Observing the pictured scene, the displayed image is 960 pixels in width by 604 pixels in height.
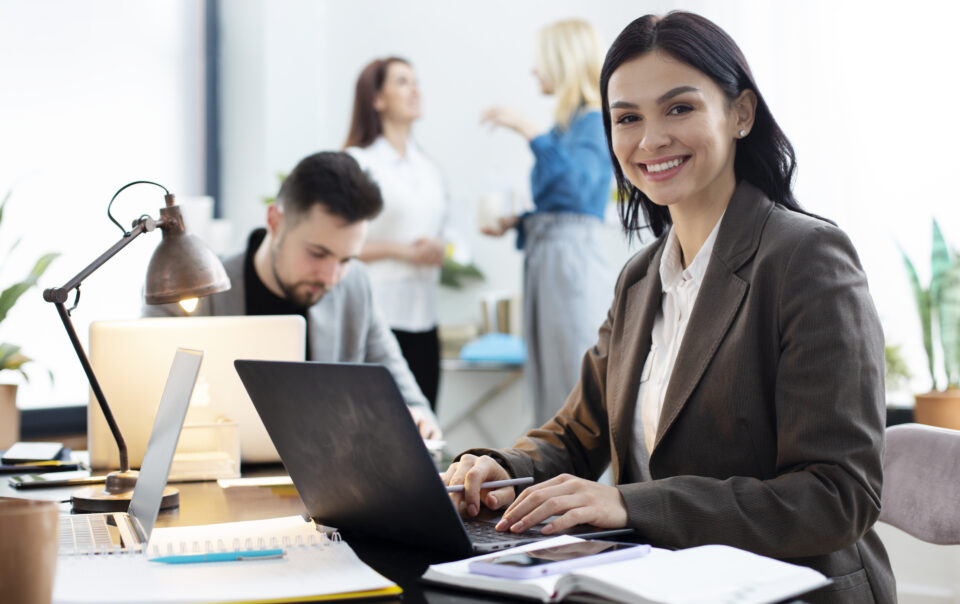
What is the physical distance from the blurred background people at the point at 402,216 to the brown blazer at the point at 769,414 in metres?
2.18

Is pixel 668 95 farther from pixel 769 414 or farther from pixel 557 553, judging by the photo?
pixel 557 553

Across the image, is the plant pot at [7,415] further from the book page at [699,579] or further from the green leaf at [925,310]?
the green leaf at [925,310]

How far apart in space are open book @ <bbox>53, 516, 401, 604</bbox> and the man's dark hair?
1.34m

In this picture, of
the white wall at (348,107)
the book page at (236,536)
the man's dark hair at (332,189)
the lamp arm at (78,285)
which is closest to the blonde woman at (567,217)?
the white wall at (348,107)

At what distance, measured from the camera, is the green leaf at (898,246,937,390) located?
295cm

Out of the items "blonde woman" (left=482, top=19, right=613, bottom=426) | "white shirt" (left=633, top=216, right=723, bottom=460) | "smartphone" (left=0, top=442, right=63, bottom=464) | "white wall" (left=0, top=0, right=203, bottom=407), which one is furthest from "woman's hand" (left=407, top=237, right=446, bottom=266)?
"white shirt" (left=633, top=216, right=723, bottom=460)

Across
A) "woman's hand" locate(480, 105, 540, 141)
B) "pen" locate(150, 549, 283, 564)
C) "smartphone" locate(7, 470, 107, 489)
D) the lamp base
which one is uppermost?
"woman's hand" locate(480, 105, 540, 141)

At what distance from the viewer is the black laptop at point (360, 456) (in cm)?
98

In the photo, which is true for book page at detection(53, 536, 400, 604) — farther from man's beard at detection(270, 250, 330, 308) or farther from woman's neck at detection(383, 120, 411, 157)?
woman's neck at detection(383, 120, 411, 157)

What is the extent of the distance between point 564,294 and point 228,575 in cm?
274

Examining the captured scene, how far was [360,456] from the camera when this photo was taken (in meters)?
1.06

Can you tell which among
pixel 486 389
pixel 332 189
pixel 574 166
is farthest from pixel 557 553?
pixel 486 389

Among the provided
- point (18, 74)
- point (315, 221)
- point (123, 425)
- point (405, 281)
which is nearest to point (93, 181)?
point (18, 74)

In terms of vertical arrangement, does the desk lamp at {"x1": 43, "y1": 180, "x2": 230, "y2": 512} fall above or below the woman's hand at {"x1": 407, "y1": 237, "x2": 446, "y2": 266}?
above
